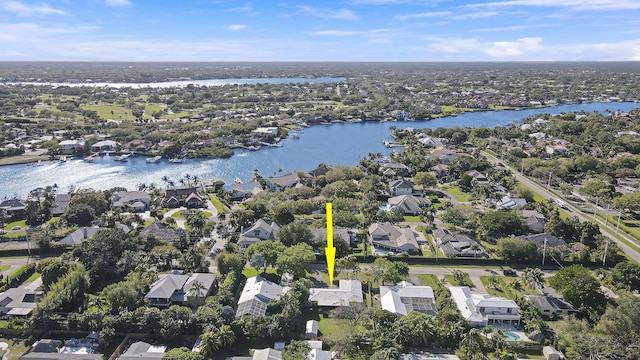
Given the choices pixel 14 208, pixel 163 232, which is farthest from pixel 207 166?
pixel 163 232

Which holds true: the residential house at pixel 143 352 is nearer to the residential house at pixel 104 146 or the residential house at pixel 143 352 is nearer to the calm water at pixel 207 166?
the calm water at pixel 207 166

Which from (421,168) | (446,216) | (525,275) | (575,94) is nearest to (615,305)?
(525,275)

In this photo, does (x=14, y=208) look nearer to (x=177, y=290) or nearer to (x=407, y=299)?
(x=177, y=290)

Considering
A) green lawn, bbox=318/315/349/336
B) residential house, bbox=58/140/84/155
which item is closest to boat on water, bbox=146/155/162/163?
residential house, bbox=58/140/84/155

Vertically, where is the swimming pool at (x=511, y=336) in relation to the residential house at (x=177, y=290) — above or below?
below

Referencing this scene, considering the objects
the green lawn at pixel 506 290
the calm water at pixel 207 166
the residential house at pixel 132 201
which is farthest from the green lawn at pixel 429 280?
the calm water at pixel 207 166

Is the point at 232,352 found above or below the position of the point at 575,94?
below

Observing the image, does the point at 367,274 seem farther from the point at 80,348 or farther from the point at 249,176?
the point at 249,176
